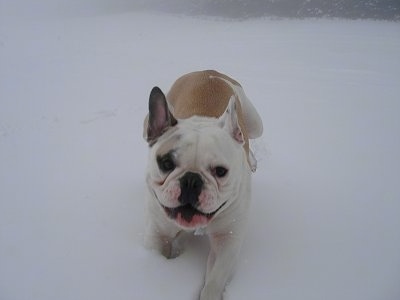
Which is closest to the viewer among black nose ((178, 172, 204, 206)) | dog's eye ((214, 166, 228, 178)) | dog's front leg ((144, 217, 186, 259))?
black nose ((178, 172, 204, 206))

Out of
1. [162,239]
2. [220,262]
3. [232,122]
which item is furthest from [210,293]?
[232,122]

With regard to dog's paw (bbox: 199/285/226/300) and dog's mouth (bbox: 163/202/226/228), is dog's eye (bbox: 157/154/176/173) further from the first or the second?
dog's paw (bbox: 199/285/226/300)

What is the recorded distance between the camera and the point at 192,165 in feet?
7.38

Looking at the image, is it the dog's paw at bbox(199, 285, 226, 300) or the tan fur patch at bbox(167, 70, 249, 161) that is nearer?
the dog's paw at bbox(199, 285, 226, 300)

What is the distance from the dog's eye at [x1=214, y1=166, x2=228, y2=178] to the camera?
2.27 metres

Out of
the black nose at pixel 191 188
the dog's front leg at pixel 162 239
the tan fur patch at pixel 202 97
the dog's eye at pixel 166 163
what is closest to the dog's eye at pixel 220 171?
the black nose at pixel 191 188

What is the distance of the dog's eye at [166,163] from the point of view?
2.28m

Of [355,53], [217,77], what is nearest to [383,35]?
[355,53]

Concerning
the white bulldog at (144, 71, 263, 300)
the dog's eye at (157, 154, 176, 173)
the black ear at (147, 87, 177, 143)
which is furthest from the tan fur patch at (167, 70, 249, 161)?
the dog's eye at (157, 154, 176, 173)

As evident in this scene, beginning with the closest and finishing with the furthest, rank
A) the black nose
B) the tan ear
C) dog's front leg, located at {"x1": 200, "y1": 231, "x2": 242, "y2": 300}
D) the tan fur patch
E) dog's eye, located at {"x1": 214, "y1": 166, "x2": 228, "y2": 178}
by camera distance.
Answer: the black nose < dog's eye, located at {"x1": 214, "y1": 166, "x2": 228, "y2": 178} < dog's front leg, located at {"x1": 200, "y1": 231, "x2": 242, "y2": 300} < the tan ear < the tan fur patch

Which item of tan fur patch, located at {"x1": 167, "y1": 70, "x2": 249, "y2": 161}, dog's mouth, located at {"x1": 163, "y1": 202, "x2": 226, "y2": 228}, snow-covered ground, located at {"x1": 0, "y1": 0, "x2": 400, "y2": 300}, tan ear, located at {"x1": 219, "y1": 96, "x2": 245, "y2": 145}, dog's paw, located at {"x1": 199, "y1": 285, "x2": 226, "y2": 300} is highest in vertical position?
tan ear, located at {"x1": 219, "y1": 96, "x2": 245, "y2": 145}

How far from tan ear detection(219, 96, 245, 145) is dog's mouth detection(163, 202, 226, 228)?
0.59 metres

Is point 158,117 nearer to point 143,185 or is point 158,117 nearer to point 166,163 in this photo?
point 166,163

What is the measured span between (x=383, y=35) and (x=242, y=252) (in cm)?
1145
